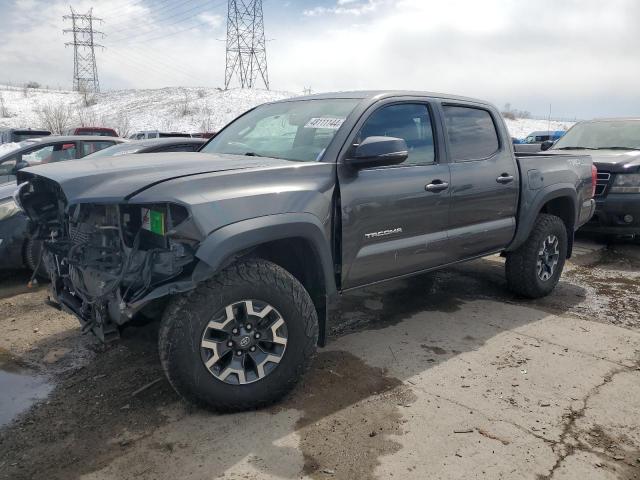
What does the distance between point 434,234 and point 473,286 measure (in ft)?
6.12

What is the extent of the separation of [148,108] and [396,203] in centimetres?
4811

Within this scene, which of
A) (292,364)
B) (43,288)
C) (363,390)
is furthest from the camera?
(43,288)

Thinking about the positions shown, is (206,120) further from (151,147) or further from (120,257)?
(120,257)

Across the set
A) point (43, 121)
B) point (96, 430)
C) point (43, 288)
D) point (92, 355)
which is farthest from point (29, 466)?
point (43, 121)

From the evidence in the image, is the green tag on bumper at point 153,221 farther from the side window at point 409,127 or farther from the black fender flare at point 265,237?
the side window at point 409,127

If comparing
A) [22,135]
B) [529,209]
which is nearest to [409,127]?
[529,209]

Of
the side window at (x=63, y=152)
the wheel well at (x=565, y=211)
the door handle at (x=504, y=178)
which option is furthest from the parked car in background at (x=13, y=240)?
the wheel well at (x=565, y=211)

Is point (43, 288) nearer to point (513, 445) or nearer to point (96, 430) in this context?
point (96, 430)

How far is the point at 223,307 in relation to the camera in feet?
8.84

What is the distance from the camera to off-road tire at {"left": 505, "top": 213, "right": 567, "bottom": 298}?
4.79 meters

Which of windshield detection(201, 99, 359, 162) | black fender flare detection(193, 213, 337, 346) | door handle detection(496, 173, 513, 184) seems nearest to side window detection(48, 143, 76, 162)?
windshield detection(201, 99, 359, 162)

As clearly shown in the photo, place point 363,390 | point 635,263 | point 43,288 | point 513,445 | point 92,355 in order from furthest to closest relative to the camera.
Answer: point 635,263, point 43,288, point 92,355, point 363,390, point 513,445

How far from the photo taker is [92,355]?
3699 millimetres

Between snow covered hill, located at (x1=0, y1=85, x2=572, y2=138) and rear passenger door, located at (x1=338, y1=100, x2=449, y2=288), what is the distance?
3851 cm
